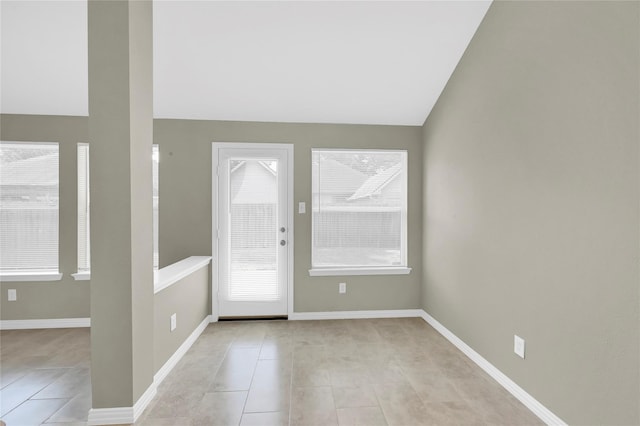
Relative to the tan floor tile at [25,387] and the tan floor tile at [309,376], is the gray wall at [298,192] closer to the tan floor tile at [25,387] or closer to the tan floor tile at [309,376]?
the tan floor tile at [309,376]

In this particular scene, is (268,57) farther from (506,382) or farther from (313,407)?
(506,382)

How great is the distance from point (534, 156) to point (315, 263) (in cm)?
249

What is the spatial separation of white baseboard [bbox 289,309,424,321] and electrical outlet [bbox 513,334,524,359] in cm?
163

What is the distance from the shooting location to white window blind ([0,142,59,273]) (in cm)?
347

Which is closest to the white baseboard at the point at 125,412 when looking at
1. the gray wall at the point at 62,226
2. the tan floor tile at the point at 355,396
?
the tan floor tile at the point at 355,396

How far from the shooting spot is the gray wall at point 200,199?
3473 millimetres

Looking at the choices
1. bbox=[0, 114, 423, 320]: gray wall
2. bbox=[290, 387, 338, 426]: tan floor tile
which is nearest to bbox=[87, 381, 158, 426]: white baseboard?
bbox=[290, 387, 338, 426]: tan floor tile

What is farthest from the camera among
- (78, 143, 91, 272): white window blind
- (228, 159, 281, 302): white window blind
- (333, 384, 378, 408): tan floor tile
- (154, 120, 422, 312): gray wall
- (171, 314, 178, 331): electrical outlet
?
(228, 159, 281, 302): white window blind

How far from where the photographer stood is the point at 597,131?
162 cm

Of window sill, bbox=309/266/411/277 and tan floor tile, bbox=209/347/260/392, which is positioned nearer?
tan floor tile, bbox=209/347/260/392

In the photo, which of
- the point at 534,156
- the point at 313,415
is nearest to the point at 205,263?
the point at 313,415

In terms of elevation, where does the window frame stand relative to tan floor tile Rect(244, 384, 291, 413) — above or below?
above

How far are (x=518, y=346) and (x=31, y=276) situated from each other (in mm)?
4598

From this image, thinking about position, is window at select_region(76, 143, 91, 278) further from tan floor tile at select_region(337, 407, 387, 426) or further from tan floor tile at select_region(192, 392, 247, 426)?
tan floor tile at select_region(337, 407, 387, 426)
